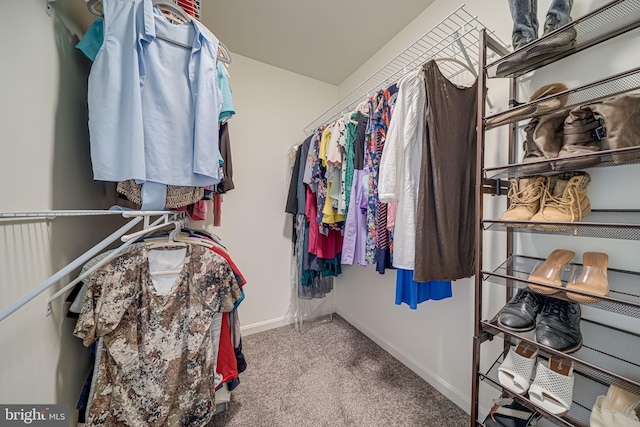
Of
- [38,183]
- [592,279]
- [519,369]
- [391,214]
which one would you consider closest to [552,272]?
[592,279]

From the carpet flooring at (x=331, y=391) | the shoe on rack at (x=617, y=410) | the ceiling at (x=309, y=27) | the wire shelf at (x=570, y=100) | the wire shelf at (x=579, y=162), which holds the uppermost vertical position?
the ceiling at (x=309, y=27)

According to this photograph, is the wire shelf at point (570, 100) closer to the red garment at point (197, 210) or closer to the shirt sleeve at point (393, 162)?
the shirt sleeve at point (393, 162)

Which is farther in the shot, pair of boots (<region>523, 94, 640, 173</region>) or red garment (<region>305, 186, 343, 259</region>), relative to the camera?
red garment (<region>305, 186, 343, 259</region>)

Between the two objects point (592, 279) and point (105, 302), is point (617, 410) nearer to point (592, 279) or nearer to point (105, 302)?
point (592, 279)

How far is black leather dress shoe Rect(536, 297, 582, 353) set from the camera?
0.72 meters

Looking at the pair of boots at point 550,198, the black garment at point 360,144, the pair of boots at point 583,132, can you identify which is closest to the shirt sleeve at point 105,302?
the black garment at point 360,144

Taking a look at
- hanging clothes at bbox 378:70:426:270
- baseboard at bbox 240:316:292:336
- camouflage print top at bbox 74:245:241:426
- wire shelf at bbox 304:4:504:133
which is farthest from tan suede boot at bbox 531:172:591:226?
baseboard at bbox 240:316:292:336

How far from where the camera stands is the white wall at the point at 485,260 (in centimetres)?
83

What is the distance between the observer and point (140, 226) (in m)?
1.44

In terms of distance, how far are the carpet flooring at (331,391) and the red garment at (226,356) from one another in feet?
1.05

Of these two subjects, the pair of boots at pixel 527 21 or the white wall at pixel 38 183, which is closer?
the white wall at pixel 38 183

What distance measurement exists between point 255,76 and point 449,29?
156cm

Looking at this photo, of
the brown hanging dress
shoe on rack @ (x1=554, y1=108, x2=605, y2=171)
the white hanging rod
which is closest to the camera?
the white hanging rod

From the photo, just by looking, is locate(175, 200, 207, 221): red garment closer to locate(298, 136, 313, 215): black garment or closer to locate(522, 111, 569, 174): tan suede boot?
locate(298, 136, 313, 215): black garment
